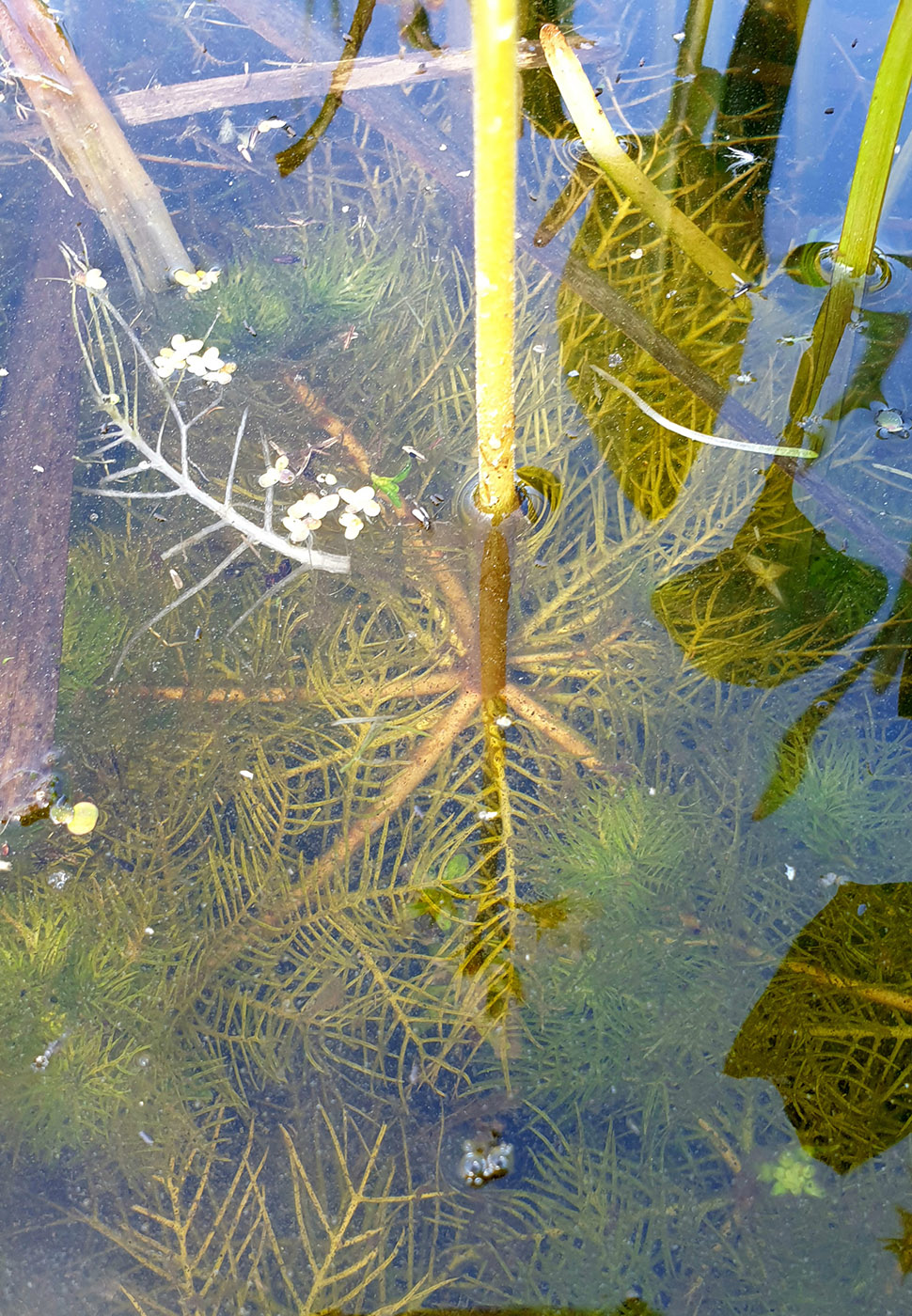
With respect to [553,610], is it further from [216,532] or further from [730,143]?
[730,143]

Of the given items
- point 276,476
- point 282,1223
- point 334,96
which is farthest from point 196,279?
point 282,1223

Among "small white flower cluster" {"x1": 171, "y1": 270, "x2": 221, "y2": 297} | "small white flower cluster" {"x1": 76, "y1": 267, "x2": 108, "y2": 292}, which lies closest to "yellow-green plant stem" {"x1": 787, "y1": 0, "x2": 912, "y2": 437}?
"small white flower cluster" {"x1": 171, "y1": 270, "x2": 221, "y2": 297}

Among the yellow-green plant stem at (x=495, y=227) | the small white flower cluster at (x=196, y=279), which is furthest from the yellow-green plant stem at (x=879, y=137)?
the small white flower cluster at (x=196, y=279)

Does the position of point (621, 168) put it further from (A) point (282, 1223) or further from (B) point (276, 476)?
(A) point (282, 1223)

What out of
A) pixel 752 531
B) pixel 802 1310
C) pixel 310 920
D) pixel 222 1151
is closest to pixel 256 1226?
pixel 222 1151

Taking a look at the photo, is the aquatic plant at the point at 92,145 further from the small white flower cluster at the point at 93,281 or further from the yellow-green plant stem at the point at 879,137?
the yellow-green plant stem at the point at 879,137

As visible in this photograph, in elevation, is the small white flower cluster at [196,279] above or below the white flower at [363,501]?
above
